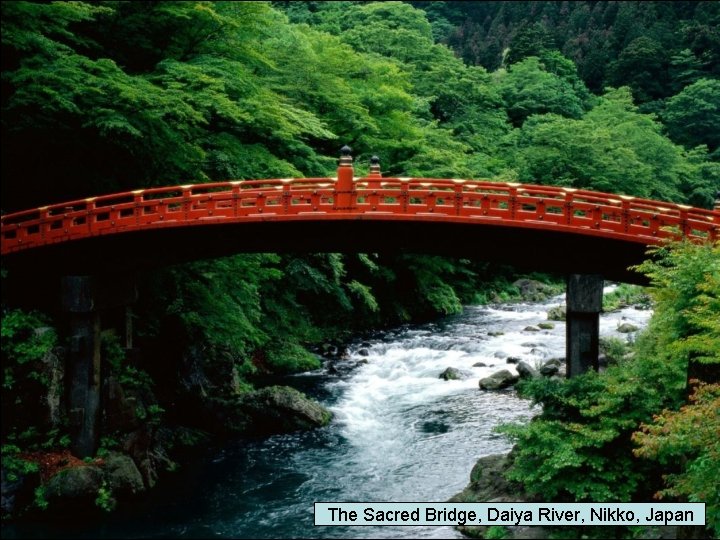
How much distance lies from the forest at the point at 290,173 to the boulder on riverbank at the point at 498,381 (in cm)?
761

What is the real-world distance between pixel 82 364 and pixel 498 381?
14.9 meters

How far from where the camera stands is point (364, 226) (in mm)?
19719

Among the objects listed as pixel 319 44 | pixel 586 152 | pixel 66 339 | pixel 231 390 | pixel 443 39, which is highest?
pixel 443 39

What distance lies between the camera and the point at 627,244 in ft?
58.5

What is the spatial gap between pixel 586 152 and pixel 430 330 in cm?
1787

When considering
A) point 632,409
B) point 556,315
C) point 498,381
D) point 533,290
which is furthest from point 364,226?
point 533,290

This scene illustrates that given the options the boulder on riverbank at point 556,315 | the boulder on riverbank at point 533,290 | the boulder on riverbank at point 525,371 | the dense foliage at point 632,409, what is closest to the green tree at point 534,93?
the boulder on riverbank at point 533,290

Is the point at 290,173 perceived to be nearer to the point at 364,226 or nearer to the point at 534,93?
the point at 364,226

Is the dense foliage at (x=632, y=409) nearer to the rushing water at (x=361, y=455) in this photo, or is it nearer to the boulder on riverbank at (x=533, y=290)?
the rushing water at (x=361, y=455)

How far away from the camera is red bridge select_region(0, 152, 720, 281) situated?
58.3ft

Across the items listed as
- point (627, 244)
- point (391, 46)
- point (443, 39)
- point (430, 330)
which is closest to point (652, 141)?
point (391, 46)

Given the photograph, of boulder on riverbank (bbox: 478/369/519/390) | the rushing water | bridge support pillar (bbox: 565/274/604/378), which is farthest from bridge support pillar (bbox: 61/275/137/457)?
boulder on riverbank (bbox: 478/369/519/390)

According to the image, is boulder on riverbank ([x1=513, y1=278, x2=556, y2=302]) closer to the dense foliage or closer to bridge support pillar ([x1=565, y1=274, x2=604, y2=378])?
bridge support pillar ([x1=565, y1=274, x2=604, y2=378])

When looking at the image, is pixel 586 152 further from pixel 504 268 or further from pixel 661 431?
pixel 661 431
